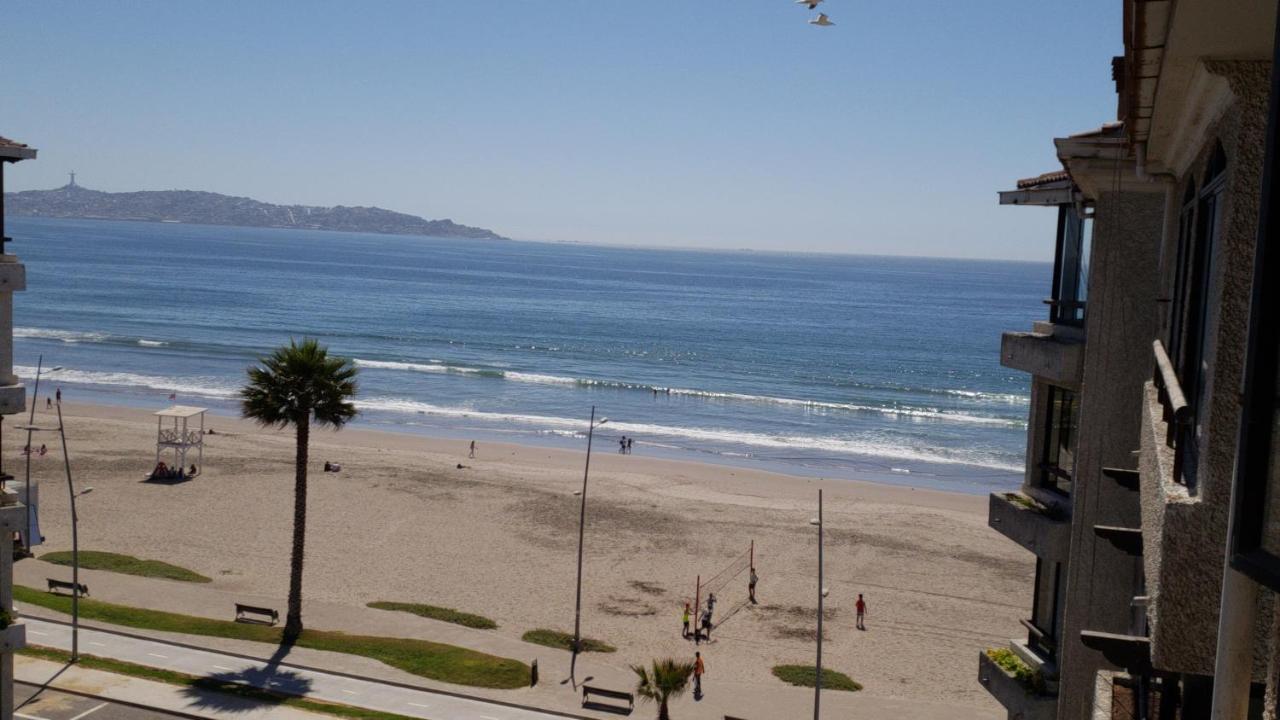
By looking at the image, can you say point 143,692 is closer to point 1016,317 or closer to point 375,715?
point 375,715

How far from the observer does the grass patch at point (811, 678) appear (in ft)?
90.5

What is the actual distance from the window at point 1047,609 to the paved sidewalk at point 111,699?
14.5 meters

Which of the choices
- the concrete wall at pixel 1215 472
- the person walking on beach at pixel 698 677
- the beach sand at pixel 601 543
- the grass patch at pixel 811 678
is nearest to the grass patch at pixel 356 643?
the beach sand at pixel 601 543

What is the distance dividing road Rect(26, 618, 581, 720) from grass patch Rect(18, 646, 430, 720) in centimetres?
30

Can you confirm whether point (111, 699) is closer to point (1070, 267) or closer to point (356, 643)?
point (356, 643)

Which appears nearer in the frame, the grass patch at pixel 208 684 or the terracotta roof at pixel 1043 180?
the terracotta roof at pixel 1043 180

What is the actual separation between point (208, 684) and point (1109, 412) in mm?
19147

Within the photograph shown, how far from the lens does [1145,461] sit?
541 cm

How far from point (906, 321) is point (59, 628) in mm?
126082

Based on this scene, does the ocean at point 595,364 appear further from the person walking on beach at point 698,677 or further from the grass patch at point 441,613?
the person walking on beach at point 698,677

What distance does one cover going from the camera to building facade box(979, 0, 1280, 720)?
10.1 feet

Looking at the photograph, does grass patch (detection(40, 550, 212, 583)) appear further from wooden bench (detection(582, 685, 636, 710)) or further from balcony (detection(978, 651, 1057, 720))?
balcony (detection(978, 651, 1057, 720))

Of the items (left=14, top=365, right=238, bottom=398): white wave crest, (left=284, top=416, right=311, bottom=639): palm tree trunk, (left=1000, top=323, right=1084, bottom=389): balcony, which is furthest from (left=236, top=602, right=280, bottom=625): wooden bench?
(left=14, top=365, right=238, bottom=398): white wave crest

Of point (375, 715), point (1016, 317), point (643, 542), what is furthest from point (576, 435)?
point (1016, 317)
